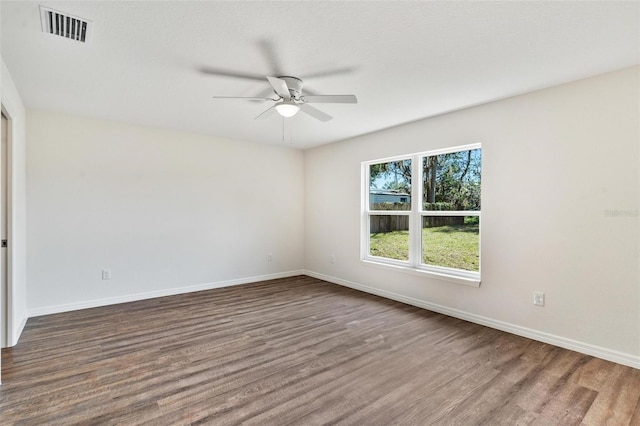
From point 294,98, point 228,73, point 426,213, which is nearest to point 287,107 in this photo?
point 294,98

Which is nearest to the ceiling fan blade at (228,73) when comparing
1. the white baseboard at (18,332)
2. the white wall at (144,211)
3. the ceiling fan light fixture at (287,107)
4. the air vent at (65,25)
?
the ceiling fan light fixture at (287,107)

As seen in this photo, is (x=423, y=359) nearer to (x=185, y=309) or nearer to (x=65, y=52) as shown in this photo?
(x=185, y=309)

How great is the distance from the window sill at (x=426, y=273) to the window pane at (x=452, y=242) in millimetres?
158

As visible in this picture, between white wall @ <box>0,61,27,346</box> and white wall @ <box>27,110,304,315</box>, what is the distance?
0.30 meters

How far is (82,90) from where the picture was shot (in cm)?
305

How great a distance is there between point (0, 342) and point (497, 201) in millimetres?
4904

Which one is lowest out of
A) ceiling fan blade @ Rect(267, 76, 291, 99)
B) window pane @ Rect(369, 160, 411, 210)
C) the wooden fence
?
the wooden fence

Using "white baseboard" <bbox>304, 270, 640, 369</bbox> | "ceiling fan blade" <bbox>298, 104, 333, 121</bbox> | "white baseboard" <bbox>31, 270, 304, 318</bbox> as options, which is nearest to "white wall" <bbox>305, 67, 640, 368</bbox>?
"white baseboard" <bbox>304, 270, 640, 369</bbox>

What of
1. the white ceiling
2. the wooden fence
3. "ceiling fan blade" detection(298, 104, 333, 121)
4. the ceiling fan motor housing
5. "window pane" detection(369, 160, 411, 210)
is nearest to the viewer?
the white ceiling

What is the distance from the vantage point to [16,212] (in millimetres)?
3021

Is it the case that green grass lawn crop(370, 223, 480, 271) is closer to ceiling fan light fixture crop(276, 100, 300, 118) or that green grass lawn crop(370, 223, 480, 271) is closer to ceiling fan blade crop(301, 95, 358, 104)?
ceiling fan blade crop(301, 95, 358, 104)

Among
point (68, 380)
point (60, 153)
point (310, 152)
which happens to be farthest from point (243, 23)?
point (310, 152)

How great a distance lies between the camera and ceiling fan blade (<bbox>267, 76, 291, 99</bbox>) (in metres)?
2.36

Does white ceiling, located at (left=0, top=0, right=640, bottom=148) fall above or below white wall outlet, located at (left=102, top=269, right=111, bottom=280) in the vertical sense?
above
